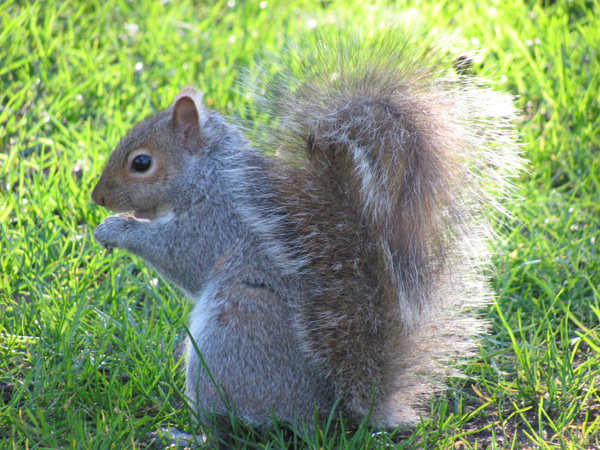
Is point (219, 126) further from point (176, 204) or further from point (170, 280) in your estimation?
point (170, 280)

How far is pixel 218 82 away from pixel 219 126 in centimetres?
109

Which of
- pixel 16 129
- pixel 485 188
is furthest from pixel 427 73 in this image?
pixel 16 129

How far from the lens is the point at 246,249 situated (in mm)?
1724

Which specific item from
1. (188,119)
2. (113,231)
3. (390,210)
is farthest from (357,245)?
(113,231)

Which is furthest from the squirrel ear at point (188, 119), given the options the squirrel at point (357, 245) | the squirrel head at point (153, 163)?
the squirrel at point (357, 245)


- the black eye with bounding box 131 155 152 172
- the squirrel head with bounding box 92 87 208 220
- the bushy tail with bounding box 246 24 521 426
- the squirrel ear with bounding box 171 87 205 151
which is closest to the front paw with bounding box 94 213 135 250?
the squirrel head with bounding box 92 87 208 220

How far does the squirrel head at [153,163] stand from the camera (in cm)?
190

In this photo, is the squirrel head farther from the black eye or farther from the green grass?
the green grass

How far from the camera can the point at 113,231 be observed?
1973mm

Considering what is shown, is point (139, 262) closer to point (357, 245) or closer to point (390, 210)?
point (357, 245)

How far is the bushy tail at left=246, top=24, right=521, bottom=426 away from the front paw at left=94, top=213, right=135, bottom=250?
0.56 m

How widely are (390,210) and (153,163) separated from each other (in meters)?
0.77

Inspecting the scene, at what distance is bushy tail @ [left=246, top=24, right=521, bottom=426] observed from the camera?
1.51 m

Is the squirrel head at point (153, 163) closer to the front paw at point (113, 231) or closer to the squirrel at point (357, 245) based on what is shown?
the front paw at point (113, 231)
